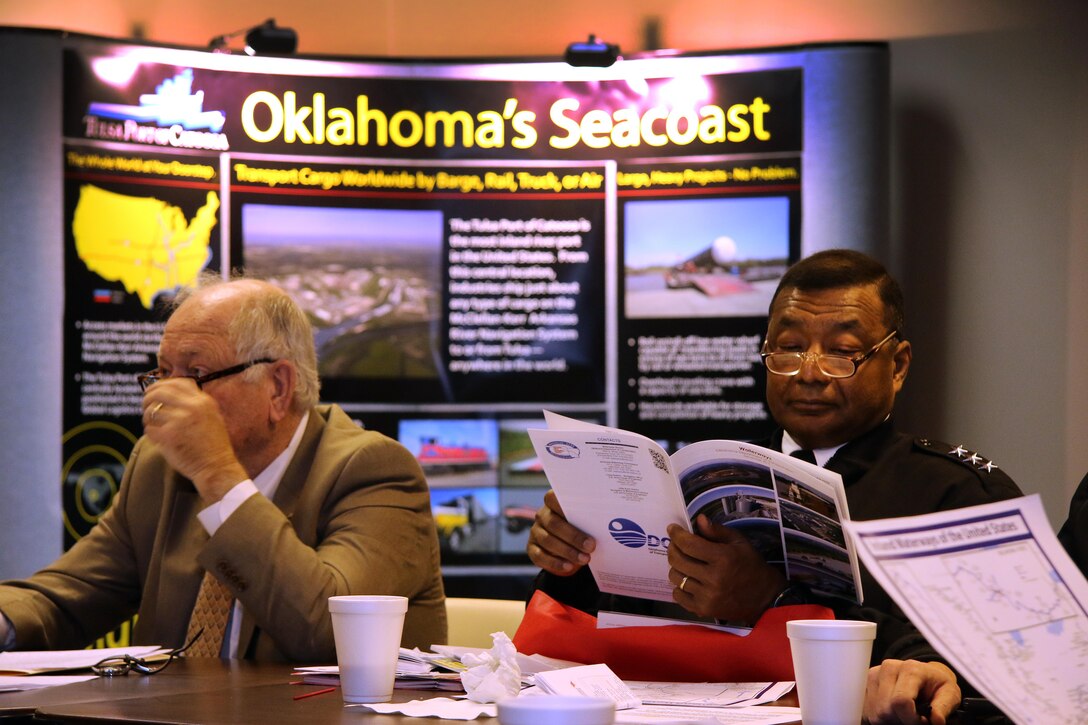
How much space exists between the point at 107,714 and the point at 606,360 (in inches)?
124

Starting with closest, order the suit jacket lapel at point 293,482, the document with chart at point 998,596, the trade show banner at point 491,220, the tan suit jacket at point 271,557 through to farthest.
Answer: the document with chart at point 998,596 → the tan suit jacket at point 271,557 → the suit jacket lapel at point 293,482 → the trade show banner at point 491,220

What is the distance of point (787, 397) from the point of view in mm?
2502

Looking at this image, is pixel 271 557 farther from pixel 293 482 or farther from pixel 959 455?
pixel 959 455

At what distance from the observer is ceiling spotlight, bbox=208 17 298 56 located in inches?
178

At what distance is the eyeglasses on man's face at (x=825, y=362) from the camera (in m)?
2.47

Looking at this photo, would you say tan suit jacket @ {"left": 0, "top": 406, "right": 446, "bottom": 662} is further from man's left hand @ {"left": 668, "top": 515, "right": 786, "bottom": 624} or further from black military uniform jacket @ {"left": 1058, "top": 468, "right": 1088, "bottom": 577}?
black military uniform jacket @ {"left": 1058, "top": 468, "right": 1088, "bottom": 577}

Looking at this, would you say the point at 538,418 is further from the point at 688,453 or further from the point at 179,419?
the point at 688,453

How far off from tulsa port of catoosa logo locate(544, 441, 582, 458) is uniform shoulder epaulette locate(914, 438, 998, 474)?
0.92 meters

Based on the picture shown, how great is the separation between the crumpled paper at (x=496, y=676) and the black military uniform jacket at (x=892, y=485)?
0.63 meters

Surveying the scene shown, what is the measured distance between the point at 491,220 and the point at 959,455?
250cm

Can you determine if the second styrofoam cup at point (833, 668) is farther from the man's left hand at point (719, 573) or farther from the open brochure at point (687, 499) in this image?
the man's left hand at point (719, 573)

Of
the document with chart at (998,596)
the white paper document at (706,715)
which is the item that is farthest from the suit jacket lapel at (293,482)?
the document with chart at (998,596)

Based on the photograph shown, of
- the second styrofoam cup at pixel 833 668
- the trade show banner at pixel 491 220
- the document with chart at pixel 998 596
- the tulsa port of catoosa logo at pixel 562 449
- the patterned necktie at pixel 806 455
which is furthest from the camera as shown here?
the trade show banner at pixel 491 220

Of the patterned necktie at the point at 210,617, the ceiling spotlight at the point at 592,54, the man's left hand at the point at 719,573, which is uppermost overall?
the ceiling spotlight at the point at 592,54
